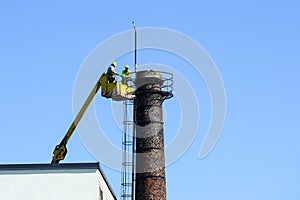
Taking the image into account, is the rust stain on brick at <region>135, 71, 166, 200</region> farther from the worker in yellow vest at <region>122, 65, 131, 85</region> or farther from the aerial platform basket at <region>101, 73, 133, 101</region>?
the worker in yellow vest at <region>122, 65, 131, 85</region>

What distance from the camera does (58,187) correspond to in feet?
104

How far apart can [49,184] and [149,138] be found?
7074 millimetres

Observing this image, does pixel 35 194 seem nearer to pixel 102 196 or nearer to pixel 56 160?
pixel 102 196

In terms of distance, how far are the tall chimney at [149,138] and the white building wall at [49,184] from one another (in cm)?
483

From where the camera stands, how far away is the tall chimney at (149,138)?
36281 millimetres

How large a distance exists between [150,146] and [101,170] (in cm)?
451

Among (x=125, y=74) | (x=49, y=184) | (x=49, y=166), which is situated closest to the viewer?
(x=49, y=184)

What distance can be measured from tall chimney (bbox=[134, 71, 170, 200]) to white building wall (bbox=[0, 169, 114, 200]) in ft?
15.9

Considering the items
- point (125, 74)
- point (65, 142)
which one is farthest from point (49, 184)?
point (125, 74)

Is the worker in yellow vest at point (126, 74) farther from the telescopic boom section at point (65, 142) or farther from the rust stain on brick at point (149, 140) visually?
the telescopic boom section at point (65, 142)

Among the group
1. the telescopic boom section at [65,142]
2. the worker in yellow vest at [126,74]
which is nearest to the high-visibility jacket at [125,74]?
the worker in yellow vest at [126,74]

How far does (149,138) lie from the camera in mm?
36750

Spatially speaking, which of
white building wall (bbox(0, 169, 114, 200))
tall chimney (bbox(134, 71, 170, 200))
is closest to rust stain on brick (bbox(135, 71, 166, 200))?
tall chimney (bbox(134, 71, 170, 200))

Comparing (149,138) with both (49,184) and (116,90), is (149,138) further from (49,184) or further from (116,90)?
(49,184)
